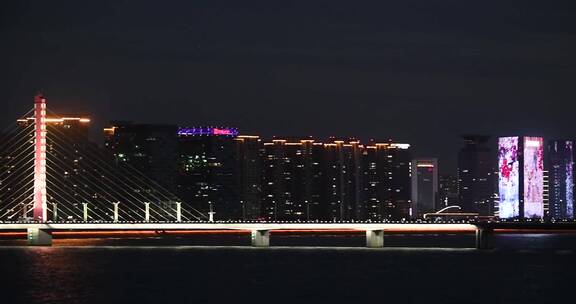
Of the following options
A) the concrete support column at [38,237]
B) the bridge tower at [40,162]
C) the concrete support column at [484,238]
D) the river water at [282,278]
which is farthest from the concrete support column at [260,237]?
the bridge tower at [40,162]

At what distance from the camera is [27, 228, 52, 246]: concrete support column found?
144125mm

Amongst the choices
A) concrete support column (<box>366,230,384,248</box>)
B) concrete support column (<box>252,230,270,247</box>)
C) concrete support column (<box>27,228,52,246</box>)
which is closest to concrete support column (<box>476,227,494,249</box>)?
concrete support column (<box>366,230,384,248</box>)

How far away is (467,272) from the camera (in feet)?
362

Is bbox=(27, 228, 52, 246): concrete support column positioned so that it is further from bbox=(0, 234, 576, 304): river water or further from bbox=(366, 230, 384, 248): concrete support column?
bbox=(366, 230, 384, 248): concrete support column

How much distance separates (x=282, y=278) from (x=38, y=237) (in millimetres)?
51568

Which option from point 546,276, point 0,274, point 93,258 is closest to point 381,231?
point 93,258

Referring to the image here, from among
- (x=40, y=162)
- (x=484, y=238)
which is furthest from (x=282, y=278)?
(x=484, y=238)

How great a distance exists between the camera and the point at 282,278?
101 metres

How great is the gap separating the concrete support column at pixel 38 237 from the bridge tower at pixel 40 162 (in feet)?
19.3

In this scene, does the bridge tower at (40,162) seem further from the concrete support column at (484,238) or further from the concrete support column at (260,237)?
the concrete support column at (484,238)

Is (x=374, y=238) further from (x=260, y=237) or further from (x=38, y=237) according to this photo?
(x=38, y=237)

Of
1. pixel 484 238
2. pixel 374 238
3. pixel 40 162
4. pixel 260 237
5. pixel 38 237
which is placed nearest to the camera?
pixel 40 162

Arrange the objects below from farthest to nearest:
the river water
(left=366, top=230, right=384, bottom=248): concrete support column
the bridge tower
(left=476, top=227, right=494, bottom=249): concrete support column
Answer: (left=476, top=227, right=494, bottom=249): concrete support column → (left=366, top=230, right=384, bottom=248): concrete support column → the bridge tower → the river water

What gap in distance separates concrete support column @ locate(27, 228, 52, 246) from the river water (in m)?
1.53
